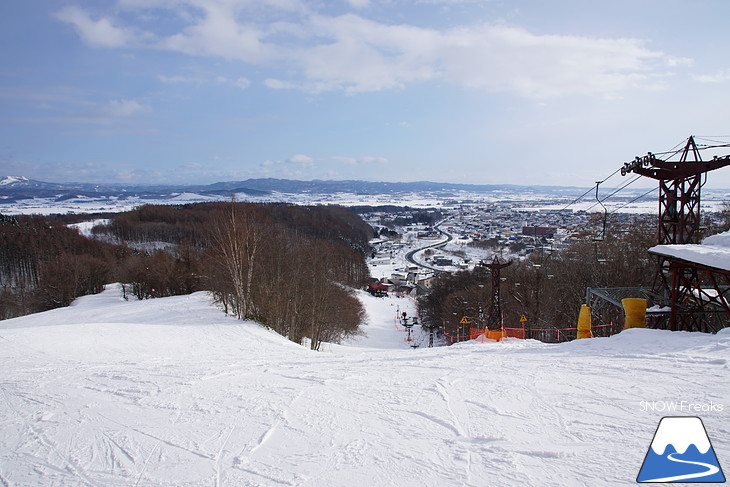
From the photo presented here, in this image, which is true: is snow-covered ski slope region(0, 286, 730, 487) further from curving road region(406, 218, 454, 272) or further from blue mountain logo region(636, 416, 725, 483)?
curving road region(406, 218, 454, 272)

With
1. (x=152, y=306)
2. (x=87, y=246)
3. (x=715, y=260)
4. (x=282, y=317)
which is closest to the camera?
(x=715, y=260)

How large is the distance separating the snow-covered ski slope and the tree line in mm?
9566

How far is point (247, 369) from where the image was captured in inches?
308

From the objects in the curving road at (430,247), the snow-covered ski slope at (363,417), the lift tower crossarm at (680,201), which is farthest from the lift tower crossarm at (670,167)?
the curving road at (430,247)

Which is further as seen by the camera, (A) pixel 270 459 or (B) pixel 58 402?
(B) pixel 58 402

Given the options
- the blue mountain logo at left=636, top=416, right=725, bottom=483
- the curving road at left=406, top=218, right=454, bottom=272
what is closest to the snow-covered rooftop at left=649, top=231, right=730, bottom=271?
the blue mountain logo at left=636, top=416, right=725, bottom=483

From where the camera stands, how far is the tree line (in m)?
18.0

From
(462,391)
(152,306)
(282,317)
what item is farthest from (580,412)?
(152,306)

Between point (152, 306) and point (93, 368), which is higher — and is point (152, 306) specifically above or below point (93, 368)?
below

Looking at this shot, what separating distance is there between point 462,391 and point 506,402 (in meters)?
0.69

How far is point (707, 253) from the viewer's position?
30.6 ft

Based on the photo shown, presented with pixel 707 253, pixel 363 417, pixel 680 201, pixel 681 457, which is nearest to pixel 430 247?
pixel 680 201

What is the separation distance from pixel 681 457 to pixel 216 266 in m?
19.3

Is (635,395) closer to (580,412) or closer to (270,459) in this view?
(580,412)
